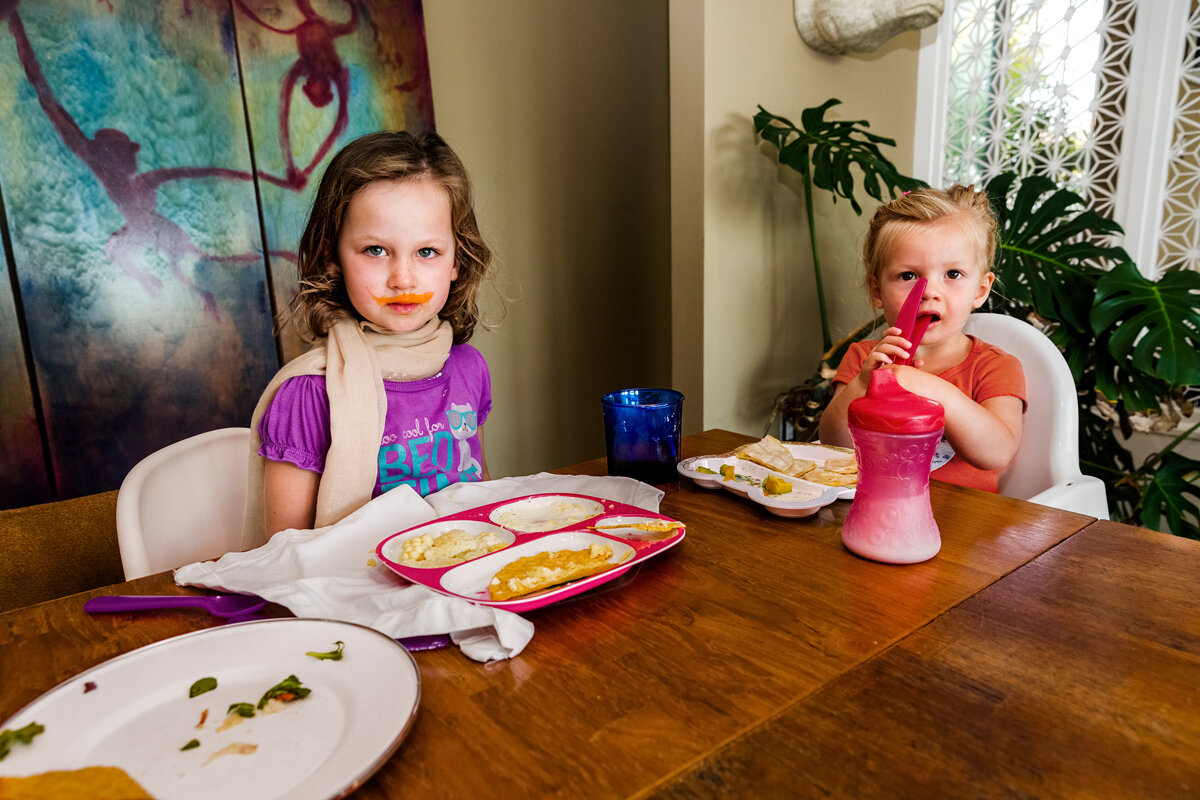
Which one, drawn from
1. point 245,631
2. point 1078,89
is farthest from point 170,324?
point 1078,89

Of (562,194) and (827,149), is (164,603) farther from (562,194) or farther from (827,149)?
(562,194)

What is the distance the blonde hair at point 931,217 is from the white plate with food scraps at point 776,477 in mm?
460

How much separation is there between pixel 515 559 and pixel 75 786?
1.26ft

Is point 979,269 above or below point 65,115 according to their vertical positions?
below

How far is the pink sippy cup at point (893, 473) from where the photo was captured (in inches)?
26.8

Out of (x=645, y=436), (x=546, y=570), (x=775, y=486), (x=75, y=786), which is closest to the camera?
(x=75, y=786)

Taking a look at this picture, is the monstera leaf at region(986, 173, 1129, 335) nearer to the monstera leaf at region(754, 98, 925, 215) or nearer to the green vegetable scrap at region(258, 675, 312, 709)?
the monstera leaf at region(754, 98, 925, 215)

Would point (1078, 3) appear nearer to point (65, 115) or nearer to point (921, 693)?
point (921, 693)

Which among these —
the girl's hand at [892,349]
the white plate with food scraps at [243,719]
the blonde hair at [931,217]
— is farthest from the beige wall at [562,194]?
the white plate with food scraps at [243,719]

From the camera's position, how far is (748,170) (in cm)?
207

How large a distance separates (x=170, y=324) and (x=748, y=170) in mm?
Result: 1644

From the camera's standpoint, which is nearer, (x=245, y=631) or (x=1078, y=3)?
(x=245, y=631)

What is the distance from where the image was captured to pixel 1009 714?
473mm

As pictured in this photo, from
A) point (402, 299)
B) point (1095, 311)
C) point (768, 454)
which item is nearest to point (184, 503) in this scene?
point (402, 299)
